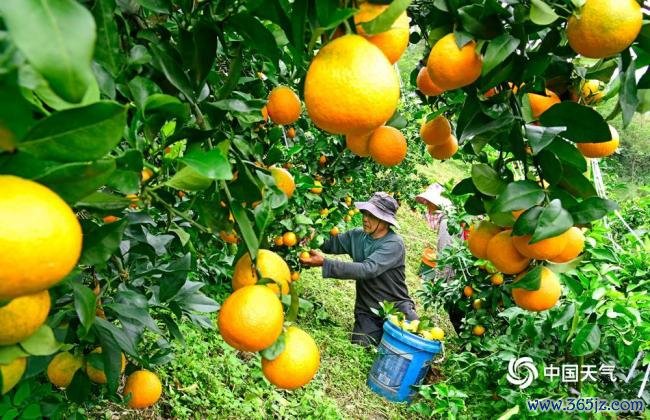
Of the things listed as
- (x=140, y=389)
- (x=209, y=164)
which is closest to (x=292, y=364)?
(x=209, y=164)

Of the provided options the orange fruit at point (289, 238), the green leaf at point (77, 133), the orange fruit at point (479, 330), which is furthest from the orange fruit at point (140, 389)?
the orange fruit at point (479, 330)

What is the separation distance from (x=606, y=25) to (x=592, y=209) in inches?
10.5

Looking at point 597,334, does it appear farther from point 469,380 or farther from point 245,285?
point 245,285

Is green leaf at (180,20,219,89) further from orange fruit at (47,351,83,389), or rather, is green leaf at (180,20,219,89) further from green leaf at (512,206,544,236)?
orange fruit at (47,351,83,389)

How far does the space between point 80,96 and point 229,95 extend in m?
0.53

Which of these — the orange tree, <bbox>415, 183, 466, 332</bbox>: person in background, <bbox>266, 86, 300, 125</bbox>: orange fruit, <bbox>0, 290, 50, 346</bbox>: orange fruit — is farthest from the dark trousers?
<bbox>0, 290, 50, 346</bbox>: orange fruit

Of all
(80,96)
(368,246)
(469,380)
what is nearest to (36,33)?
(80,96)

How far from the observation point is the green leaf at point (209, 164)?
54cm

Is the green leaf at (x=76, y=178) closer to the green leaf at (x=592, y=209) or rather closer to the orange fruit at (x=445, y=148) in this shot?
the green leaf at (x=592, y=209)

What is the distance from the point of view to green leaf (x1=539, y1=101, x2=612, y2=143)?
2.43 ft

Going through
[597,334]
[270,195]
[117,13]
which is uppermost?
[117,13]

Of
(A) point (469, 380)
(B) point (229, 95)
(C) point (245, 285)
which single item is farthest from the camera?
(A) point (469, 380)

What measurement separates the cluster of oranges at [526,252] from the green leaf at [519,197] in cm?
6

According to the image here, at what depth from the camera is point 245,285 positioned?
718 millimetres
